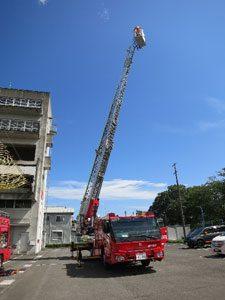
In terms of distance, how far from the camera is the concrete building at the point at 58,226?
63656 millimetres

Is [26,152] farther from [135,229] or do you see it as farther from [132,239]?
[132,239]

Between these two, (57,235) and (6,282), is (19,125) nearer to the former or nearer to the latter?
(57,235)

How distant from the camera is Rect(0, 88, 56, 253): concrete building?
37.9 metres

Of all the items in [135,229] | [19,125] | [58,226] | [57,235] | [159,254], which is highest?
[19,125]

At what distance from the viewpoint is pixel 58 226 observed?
64.6m

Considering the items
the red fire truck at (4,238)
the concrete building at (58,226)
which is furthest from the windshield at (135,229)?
the concrete building at (58,226)

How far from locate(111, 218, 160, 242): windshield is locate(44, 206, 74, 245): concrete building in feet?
167

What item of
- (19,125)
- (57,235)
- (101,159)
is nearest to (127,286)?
(101,159)

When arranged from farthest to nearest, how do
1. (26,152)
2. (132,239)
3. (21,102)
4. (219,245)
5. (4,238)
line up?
(26,152) → (21,102) → (219,245) → (4,238) → (132,239)

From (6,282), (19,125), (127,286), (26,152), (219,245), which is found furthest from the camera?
(26,152)

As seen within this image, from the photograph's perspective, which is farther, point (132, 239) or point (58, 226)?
point (58, 226)

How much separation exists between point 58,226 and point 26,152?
77.8 ft

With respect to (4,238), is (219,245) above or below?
below

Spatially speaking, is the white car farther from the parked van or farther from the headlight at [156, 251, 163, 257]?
the parked van
